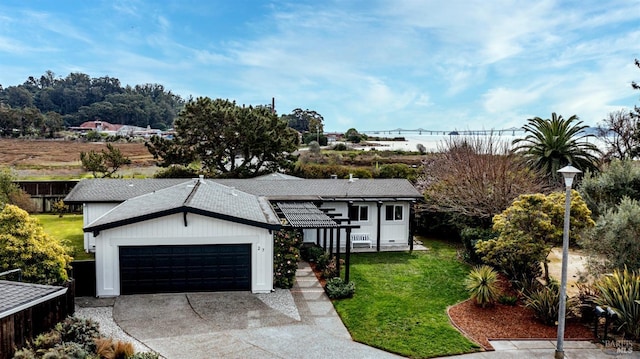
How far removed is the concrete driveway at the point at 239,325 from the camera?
10695 mm

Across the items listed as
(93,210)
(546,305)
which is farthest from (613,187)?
(93,210)

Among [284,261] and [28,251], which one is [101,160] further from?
[284,261]

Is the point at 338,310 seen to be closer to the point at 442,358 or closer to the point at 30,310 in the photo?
the point at 442,358

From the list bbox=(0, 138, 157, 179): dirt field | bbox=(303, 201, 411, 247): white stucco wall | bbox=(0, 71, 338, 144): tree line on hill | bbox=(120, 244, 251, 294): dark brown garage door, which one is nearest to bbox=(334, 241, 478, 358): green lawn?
bbox=(303, 201, 411, 247): white stucco wall

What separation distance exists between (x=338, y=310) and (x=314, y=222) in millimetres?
3707

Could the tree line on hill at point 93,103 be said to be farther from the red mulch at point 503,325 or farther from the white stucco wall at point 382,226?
the red mulch at point 503,325

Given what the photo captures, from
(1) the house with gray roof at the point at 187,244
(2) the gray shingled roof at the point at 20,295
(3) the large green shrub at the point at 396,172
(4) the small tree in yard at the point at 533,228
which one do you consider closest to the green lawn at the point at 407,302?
(4) the small tree in yard at the point at 533,228

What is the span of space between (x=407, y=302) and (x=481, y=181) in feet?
29.6

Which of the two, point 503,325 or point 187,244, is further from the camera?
point 187,244

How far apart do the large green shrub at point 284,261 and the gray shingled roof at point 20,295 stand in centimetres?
710

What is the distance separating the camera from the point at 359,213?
21422 millimetres

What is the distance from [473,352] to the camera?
10953 millimetres

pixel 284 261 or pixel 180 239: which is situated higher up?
pixel 180 239

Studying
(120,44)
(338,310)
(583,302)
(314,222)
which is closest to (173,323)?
(338,310)
